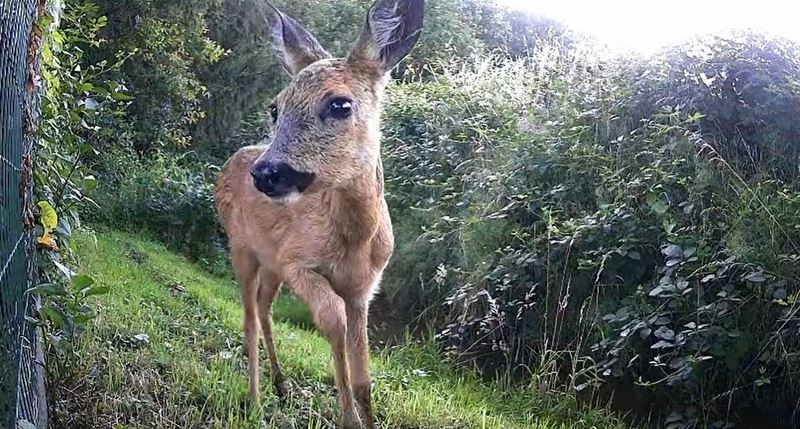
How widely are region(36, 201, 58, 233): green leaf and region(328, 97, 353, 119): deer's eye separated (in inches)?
50.2

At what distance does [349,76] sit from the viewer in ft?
12.8

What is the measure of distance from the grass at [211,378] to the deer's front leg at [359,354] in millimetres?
240

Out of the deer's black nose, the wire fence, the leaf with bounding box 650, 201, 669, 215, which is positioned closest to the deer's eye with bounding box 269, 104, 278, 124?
the deer's black nose

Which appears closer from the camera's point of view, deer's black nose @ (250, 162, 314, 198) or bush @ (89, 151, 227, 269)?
deer's black nose @ (250, 162, 314, 198)

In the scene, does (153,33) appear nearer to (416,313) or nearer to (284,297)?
(284,297)

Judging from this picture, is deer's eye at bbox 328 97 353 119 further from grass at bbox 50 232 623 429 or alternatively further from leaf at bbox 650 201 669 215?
leaf at bbox 650 201 669 215

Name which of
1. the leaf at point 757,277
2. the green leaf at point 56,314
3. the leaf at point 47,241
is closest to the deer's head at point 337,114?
the leaf at point 47,241

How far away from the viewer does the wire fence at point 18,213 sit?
221 centimetres

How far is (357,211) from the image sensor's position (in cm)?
413

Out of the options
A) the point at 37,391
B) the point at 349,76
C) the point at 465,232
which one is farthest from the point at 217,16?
the point at 37,391

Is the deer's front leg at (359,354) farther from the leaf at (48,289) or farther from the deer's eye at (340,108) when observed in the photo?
the leaf at (48,289)

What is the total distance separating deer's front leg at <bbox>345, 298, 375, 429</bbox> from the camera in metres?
4.23

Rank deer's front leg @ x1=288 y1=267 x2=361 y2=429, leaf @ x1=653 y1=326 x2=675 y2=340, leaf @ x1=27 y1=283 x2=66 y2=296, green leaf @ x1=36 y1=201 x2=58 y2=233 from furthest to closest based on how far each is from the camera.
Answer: leaf @ x1=653 y1=326 x2=675 y2=340
deer's front leg @ x1=288 y1=267 x2=361 y2=429
green leaf @ x1=36 y1=201 x2=58 y2=233
leaf @ x1=27 y1=283 x2=66 y2=296

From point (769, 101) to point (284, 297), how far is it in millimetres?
4320
